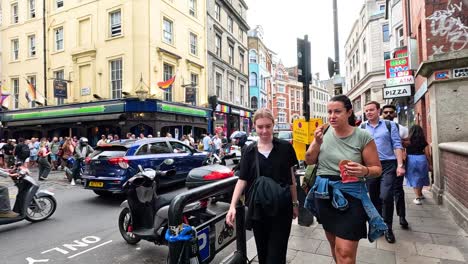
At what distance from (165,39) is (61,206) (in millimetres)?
15175

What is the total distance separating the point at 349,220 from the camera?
240cm

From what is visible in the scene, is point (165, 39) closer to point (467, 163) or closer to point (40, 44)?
point (40, 44)

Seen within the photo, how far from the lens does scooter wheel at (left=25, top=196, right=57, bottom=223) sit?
5.86 metres

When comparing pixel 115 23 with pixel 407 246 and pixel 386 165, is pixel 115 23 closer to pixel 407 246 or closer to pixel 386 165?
pixel 386 165

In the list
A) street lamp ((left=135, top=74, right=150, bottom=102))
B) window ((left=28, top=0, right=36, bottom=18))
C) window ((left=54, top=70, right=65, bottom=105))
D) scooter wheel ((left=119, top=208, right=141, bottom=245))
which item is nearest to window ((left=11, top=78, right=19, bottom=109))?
window ((left=54, top=70, right=65, bottom=105))

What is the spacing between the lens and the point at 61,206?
23.5 feet

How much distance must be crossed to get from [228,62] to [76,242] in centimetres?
2563

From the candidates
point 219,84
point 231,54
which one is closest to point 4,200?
point 219,84

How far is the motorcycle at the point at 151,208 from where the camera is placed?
3.69 m

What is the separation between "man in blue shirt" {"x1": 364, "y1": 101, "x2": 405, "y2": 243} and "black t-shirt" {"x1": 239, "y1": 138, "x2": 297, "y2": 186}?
2016 millimetres

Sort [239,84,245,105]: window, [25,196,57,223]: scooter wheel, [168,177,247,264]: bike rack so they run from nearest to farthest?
[168,177,247,264]: bike rack
[25,196,57,223]: scooter wheel
[239,84,245,105]: window

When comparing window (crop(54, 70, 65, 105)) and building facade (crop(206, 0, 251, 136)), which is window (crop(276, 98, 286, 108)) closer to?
building facade (crop(206, 0, 251, 136))

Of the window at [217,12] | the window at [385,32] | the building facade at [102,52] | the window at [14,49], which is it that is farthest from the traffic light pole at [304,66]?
the window at [385,32]

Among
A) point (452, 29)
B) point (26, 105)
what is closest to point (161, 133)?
point (26, 105)
